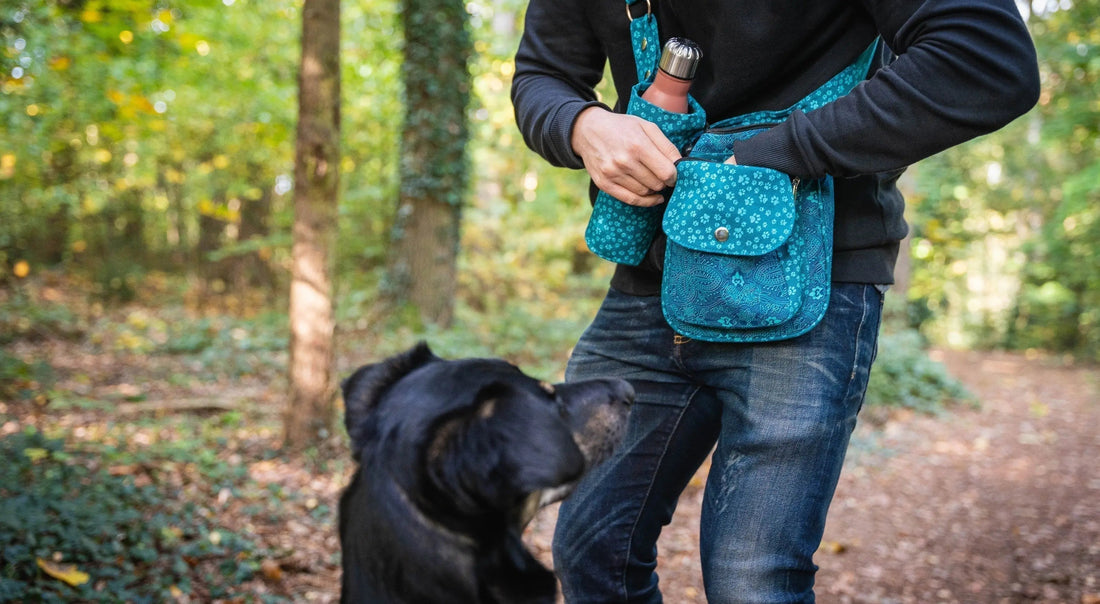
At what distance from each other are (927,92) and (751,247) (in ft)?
1.46

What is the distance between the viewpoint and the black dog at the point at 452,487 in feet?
5.26

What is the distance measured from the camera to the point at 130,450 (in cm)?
484

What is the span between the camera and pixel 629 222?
1857 mm

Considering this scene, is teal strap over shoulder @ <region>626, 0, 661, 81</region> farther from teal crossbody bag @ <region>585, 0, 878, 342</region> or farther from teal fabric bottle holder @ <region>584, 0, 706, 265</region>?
teal crossbody bag @ <region>585, 0, 878, 342</region>

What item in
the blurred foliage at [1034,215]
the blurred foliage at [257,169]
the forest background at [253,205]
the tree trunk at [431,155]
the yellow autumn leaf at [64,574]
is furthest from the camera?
the blurred foliage at [1034,215]

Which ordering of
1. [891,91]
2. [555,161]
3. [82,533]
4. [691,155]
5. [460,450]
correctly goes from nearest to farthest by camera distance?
[891,91]
[460,450]
[691,155]
[555,161]
[82,533]

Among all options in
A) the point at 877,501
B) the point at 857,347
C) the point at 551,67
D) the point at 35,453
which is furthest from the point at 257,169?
the point at 857,347

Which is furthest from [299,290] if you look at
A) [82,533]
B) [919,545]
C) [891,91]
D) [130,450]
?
[919,545]

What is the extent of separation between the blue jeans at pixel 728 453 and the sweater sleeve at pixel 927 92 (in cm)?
34

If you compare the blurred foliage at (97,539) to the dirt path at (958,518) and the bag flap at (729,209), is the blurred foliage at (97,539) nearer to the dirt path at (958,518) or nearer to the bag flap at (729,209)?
the dirt path at (958,518)

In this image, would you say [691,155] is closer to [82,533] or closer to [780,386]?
[780,386]

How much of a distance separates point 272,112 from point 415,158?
3.01 metres

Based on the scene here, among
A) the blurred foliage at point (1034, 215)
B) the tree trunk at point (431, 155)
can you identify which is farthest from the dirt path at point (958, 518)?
the tree trunk at point (431, 155)

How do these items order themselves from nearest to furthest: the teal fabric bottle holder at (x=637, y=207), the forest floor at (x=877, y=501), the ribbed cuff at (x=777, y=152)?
the ribbed cuff at (x=777, y=152) < the teal fabric bottle holder at (x=637, y=207) < the forest floor at (x=877, y=501)
